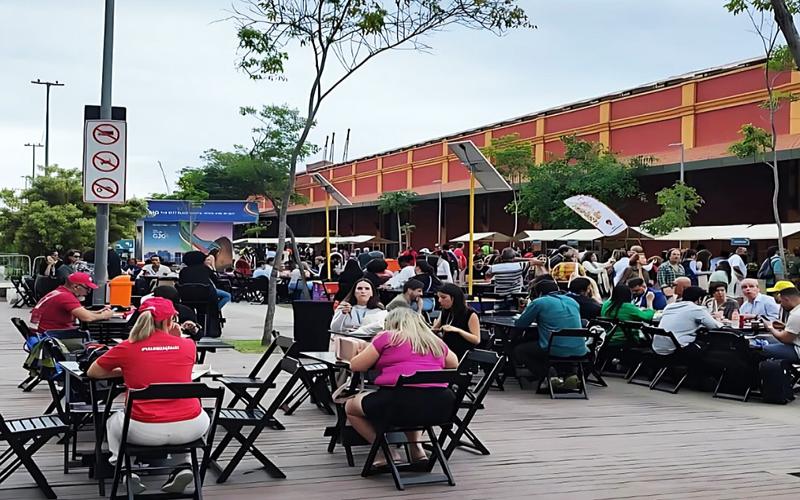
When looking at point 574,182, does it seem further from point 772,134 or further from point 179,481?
point 179,481

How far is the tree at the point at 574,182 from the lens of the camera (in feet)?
110

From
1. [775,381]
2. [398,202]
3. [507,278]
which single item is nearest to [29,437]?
[775,381]

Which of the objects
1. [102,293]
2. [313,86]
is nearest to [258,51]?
[313,86]

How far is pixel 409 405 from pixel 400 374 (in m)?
0.23

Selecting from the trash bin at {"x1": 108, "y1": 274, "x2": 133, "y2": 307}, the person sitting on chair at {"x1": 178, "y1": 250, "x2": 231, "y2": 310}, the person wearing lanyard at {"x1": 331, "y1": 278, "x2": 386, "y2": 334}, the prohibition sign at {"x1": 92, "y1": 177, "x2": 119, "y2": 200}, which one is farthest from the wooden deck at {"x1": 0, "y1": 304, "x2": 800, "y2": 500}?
the person sitting on chair at {"x1": 178, "y1": 250, "x2": 231, "y2": 310}

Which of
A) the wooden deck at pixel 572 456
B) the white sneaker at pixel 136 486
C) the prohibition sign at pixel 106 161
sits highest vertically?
the prohibition sign at pixel 106 161

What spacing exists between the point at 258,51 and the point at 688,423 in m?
8.69

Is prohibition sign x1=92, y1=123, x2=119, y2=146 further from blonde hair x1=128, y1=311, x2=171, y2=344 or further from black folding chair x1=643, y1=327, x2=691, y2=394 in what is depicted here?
black folding chair x1=643, y1=327, x2=691, y2=394

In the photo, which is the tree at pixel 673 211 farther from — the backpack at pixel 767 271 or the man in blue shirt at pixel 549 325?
the man in blue shirt at pixel 549 325

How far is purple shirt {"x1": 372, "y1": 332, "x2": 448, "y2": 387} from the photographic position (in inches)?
250

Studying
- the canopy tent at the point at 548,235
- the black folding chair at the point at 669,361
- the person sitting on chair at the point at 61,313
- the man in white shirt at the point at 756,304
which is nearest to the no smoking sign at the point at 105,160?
the person sitting on chair at the point at 61,313

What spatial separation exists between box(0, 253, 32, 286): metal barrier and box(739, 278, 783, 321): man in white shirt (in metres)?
21.2

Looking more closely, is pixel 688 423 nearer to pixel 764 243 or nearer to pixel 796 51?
pixel 796 51

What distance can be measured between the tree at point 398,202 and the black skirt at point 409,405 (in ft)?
140
